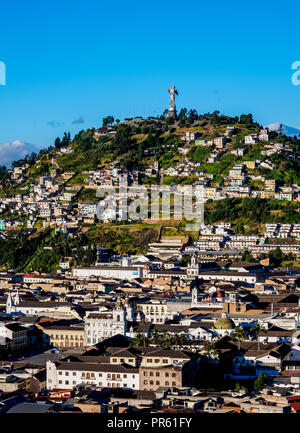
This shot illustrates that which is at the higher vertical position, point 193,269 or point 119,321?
point 193,269

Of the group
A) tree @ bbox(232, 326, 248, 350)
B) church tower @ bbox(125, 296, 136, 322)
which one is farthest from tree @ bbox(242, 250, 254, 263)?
tree @ bbox(232, 326, 248, 350)

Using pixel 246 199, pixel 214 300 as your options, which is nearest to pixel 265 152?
pixel 246 199

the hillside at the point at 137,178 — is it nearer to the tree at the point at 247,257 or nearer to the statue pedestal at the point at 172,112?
the statue pedestal at the point at 172,112

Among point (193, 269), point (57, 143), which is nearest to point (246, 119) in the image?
point (57, 143)

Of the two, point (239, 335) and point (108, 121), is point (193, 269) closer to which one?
point (239, 335)

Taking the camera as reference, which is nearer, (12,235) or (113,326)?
(113,326)

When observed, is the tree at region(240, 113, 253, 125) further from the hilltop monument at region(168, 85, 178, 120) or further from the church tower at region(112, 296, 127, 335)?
the church tower at region(112, 296, 127, 335)

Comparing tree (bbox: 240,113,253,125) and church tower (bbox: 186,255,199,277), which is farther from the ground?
tree (bbox: 240,113,253,125)

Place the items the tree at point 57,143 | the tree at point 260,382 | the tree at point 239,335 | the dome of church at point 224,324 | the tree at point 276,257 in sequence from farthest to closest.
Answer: the tree at point 57,143 → the tree at point 276,257 → the dome of church at point 224,324 → the tree at point 239,335 → the tree at point 260,382

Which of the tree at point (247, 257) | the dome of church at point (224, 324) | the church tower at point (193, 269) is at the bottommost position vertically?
the dome of church at point (224, 324)

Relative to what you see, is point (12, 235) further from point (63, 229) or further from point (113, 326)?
point (113, 326)

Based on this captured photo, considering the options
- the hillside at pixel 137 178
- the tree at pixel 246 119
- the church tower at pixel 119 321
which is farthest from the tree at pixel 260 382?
the tree at pixel 246 119
